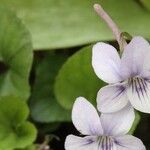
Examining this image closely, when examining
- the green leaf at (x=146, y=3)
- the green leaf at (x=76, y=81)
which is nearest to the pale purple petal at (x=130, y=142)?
the green leaf at (x=76, y=81)

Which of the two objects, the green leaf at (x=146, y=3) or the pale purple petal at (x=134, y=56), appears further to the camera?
the green leaf at (x=146, y=3)

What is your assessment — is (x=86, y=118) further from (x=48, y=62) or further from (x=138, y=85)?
(x=48, y=62)

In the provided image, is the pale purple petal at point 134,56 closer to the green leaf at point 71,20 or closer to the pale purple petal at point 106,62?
the pale purple petal at point 106,62

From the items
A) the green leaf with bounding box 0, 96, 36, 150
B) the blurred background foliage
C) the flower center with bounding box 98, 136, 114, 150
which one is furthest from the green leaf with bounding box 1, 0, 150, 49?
the flower center with bounding box 98, 136, 114, 150

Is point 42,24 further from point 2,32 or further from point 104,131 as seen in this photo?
point 104,131

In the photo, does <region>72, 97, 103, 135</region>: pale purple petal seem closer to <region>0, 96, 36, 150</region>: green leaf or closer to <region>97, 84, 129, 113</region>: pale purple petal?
<region>97, 84, 129, 113</region>: pale purple petal

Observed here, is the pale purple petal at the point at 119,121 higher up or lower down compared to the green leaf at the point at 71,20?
lower down

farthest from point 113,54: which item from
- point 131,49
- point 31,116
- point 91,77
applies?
point 31,116
